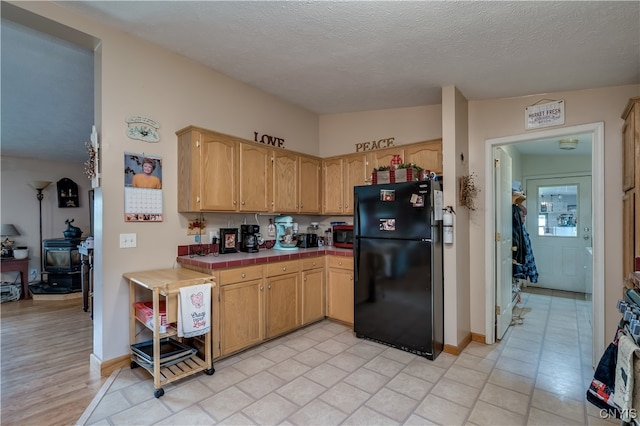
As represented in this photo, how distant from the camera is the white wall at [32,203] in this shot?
5340 mm

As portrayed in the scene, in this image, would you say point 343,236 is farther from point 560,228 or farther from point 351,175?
point 560,228

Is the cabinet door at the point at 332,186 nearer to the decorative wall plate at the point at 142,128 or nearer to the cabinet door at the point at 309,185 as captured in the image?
the cabinet door at the point at 309,185

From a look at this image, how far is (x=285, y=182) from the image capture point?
3.69 metres

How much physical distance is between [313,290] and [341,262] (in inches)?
18.2

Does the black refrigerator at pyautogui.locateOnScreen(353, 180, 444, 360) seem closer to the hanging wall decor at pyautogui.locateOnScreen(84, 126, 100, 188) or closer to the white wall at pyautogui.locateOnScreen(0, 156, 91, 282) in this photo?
the hanging wall decor at pyautogui.locateOnScreen(84, 126, 100, 188)

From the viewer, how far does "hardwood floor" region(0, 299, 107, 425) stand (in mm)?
2070

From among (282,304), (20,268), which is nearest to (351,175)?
(282,304)

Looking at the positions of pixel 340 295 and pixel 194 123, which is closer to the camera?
pixel 194 123

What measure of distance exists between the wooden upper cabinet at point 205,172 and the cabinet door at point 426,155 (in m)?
1.94

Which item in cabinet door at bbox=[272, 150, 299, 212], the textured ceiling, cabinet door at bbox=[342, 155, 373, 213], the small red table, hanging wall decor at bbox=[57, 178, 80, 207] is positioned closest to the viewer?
the textured ceiling

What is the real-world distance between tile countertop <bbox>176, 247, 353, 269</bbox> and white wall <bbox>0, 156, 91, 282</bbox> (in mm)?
4615

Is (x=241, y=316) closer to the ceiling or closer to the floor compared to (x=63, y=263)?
closer to the floor

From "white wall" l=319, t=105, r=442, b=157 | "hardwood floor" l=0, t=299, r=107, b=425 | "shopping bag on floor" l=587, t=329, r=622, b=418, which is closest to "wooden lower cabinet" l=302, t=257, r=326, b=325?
"white wall" l=319, t=105, r=442, b=157

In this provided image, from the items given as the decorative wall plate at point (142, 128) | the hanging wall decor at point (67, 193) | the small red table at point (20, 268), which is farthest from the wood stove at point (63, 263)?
the decorative wall plate at point (142, 128)
